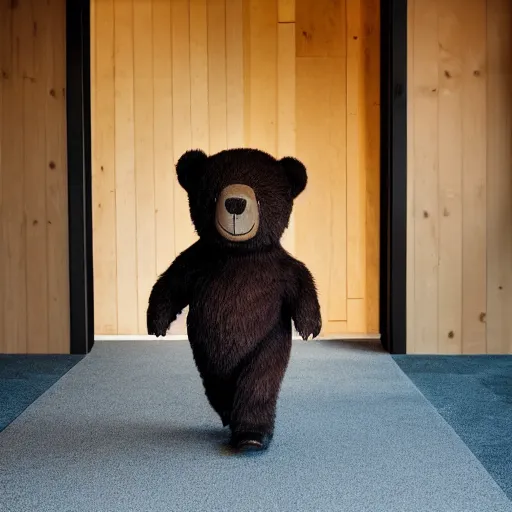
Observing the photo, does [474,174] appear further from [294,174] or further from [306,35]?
[294,174]

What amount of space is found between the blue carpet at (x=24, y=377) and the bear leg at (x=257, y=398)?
75cm

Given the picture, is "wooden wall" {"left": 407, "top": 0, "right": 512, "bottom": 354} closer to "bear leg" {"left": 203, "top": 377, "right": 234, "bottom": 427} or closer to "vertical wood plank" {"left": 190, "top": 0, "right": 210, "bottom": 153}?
"vertical wood plank" {"left": 190, "top": 0, "right": 210, "bottom": 153}

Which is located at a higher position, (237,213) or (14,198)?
(14,198)

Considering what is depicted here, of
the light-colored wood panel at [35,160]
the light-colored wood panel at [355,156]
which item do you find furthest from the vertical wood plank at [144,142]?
the light-colored wood panel at [355,156]

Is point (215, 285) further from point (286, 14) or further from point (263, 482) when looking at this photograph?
point (286, 14)

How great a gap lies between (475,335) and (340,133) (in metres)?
1.24

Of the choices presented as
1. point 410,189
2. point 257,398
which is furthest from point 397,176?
point 257,398

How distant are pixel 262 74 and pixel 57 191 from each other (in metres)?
1.22

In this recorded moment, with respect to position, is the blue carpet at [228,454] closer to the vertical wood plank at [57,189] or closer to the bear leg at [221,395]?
the bear leg at [221,395]

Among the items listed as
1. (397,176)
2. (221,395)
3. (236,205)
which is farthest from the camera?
(397,176)

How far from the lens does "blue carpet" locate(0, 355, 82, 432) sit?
242 centimetres

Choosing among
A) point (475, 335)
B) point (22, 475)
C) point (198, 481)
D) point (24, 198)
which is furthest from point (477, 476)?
point (24, 198)

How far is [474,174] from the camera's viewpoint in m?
3.36

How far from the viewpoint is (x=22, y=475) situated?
175 centimetres
